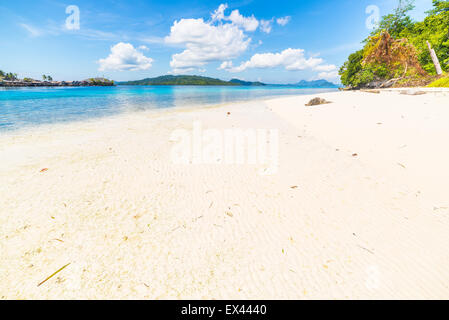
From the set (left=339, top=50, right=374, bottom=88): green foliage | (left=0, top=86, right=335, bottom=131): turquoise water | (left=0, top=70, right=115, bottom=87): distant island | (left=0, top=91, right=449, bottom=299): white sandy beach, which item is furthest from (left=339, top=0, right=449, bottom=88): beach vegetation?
(left=0, top=70, right=115, bottom=87): distant island

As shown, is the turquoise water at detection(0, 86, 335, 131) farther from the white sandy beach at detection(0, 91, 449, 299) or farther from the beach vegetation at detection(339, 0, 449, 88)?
the beach vegetation at detection(339, 0, 449, 88)

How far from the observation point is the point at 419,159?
15.2 ft

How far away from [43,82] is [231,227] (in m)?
213

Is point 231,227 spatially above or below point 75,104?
below

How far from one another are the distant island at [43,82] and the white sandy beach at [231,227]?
17566 centimetres

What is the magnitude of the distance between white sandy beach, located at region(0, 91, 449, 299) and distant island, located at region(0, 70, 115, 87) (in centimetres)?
17566

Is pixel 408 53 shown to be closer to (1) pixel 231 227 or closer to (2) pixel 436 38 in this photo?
(2) pixel 436 38

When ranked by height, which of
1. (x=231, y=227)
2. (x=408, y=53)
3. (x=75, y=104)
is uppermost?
(x=408, y=53)

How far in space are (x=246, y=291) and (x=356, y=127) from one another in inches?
351

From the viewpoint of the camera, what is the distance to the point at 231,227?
9.59 ft

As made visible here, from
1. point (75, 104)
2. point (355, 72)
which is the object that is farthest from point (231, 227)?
point (355, 72)

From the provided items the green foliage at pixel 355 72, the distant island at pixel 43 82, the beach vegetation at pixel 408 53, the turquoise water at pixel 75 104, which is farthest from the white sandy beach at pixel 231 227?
the distant island at pixel 43 82

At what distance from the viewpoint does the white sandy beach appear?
6.72 ft
